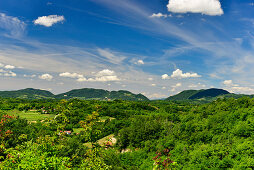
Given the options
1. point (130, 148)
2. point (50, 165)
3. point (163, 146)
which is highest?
point (50, 165)

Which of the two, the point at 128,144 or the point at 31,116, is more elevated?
the point at 31,116

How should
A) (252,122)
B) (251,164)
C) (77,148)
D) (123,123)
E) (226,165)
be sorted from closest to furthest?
(251,164) → (226,165) → (77,148) → (252,122) → (123,123)

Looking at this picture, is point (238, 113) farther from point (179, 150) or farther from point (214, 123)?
point (179, 150)

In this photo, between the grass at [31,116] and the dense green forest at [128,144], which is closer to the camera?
the dense green forest at [128,144]

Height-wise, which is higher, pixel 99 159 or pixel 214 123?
pixel 99 159

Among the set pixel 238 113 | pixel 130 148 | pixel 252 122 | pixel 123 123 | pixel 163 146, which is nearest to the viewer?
pixel 252 122

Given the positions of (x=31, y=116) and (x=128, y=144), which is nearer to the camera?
(x=128, y=144)

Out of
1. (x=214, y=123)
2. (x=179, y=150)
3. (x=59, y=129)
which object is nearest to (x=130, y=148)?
(x=179, y=150)

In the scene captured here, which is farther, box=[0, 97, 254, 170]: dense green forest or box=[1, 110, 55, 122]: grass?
box=[1, 110, 55, 122]: grass

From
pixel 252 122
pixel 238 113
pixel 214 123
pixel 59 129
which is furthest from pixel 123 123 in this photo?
pixel 59 129

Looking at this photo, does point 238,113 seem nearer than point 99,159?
No
